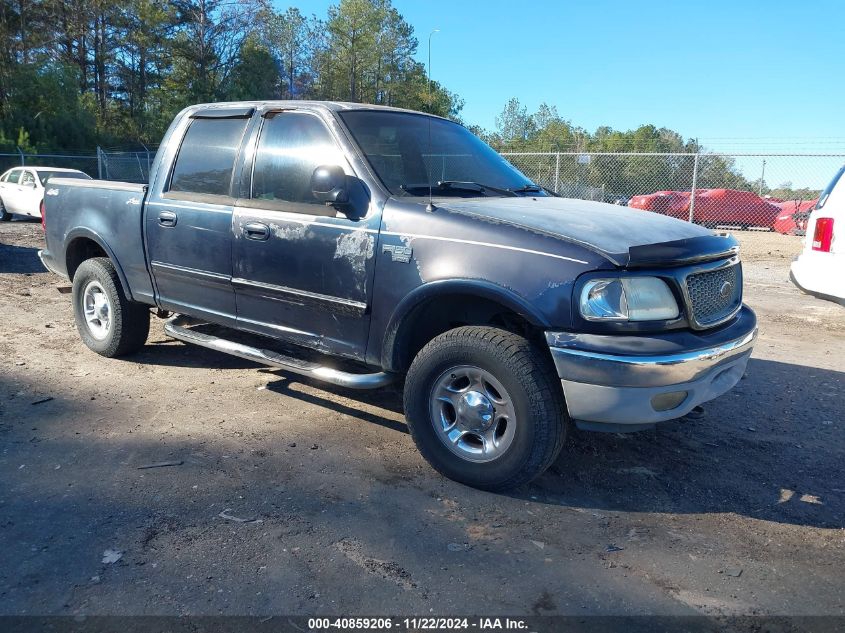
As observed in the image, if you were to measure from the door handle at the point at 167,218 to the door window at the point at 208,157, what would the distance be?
0.65ft

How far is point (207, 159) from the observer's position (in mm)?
4719

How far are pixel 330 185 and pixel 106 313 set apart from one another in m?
2.95

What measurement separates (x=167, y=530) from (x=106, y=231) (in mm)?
3108

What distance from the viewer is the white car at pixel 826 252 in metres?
5.62

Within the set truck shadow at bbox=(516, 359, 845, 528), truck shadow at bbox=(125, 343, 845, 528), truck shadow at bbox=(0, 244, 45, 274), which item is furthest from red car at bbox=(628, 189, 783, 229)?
truck shadow at bbox=(0, 244, 45, 274)

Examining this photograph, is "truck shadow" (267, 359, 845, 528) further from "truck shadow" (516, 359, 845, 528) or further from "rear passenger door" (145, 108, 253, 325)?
"rear passenger door" (145, 108, 253, 325)

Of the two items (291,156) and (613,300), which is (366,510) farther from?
(291,156)

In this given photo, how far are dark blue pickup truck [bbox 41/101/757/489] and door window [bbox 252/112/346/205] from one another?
0.01 metres

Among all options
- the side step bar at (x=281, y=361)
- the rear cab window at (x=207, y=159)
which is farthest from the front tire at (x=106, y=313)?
the rear cab window at (x=207, y=159)

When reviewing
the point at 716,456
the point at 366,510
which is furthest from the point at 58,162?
the point at 716,456

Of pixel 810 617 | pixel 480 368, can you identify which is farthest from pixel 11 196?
pixel 810 617

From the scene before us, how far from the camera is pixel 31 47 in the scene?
38344 mm

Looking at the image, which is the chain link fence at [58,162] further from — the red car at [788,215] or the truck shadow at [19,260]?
the red car at [788,215]

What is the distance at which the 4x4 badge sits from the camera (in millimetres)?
3548
